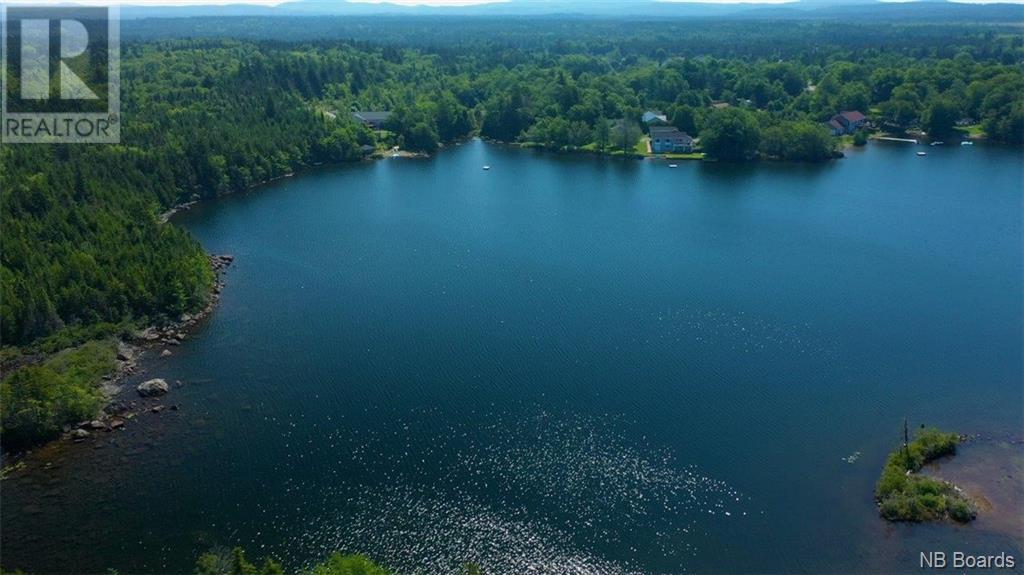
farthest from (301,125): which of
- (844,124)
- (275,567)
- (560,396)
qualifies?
(275,567)

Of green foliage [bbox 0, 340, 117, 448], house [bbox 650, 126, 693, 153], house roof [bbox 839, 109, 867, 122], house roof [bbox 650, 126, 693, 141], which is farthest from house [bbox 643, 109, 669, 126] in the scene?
green foliage [bbox 0, 340, 117, 448]

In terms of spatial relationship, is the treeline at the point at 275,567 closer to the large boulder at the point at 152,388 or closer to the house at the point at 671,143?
the large boulder at the point at 152,388

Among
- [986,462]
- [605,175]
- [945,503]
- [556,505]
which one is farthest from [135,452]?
[605,175]

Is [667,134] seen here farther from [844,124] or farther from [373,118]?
[373,118]

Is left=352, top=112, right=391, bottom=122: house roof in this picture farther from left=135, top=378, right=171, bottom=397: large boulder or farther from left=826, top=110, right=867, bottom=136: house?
left=135, top=378, right=171, bottom=397: large boulder

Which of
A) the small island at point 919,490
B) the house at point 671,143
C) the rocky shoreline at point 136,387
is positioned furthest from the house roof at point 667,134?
the small island at point 919,490

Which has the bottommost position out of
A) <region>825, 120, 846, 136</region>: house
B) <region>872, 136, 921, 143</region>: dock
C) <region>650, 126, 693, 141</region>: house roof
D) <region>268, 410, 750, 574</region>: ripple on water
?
<region>268, 410, 750, 574</region>: ripple on water

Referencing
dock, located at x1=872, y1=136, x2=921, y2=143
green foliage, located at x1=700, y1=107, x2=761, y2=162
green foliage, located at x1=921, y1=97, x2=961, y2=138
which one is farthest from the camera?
dock, located at x1=872, y1=136, x2=921, y2=143
